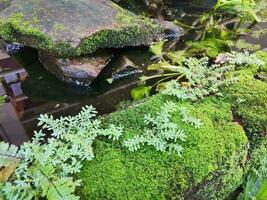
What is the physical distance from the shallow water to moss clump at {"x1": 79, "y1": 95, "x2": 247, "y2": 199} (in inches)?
27.3

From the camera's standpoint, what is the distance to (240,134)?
2.32m

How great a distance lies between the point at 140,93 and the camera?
2.99m

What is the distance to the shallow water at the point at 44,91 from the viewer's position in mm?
2803

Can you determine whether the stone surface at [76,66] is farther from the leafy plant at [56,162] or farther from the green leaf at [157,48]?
the leafy plant at [56,162]

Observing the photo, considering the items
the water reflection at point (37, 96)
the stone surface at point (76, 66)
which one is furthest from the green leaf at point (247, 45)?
the stone surface at point (76, 66)

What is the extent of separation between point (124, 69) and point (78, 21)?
0.65 meters

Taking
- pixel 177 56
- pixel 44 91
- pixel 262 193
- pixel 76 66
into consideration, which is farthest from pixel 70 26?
pixel 262 193

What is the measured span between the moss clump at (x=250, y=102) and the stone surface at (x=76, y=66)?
1.24 metres

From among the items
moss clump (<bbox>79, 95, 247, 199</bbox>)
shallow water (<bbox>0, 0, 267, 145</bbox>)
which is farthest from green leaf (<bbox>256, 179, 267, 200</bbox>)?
shallow water (<bbox>0, 0, 267, 145</bbox>)

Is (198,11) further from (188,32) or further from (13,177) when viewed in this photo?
(13,177)

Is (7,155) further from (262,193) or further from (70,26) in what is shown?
(70,26)

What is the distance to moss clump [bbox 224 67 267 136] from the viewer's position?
2422 millimetres

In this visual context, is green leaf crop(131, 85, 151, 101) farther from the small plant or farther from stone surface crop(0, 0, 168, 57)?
stone surface crop(0, 0, 168, 57)

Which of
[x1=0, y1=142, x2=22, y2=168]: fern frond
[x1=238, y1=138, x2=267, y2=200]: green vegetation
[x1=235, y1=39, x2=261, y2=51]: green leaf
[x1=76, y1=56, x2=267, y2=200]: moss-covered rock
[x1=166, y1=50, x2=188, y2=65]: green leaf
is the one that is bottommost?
[x1=238, y1=138, x2=267, y2=200]: green vegetation
